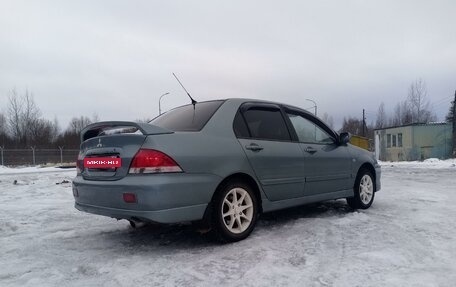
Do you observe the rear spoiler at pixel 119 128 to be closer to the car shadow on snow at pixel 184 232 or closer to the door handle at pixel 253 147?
the door handle at pixel 253 147

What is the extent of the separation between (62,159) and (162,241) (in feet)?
133

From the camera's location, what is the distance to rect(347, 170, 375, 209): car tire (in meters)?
6.04

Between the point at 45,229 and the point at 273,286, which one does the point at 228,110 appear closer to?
the point at 273,286

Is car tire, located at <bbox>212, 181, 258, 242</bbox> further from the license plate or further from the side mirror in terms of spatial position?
the side mirror

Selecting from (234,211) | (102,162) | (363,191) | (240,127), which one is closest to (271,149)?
(240,127)

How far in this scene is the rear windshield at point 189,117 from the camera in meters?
4.25

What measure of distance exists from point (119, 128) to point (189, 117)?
79 cm

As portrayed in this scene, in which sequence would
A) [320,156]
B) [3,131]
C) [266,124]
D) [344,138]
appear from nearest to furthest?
[266,124]
[320,156]
[344,138]
[3,131]

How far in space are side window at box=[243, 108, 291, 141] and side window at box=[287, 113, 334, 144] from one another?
27 cm

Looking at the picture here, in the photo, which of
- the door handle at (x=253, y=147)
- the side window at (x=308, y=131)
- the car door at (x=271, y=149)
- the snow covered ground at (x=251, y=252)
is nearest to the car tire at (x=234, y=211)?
the snow covered ground at (x=251, y=252)

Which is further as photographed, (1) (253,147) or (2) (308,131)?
(2) (308,131)

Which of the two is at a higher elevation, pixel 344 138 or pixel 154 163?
pixel 344 138

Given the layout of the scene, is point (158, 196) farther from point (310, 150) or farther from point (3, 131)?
point (3, 131)

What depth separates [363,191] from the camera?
618cm
